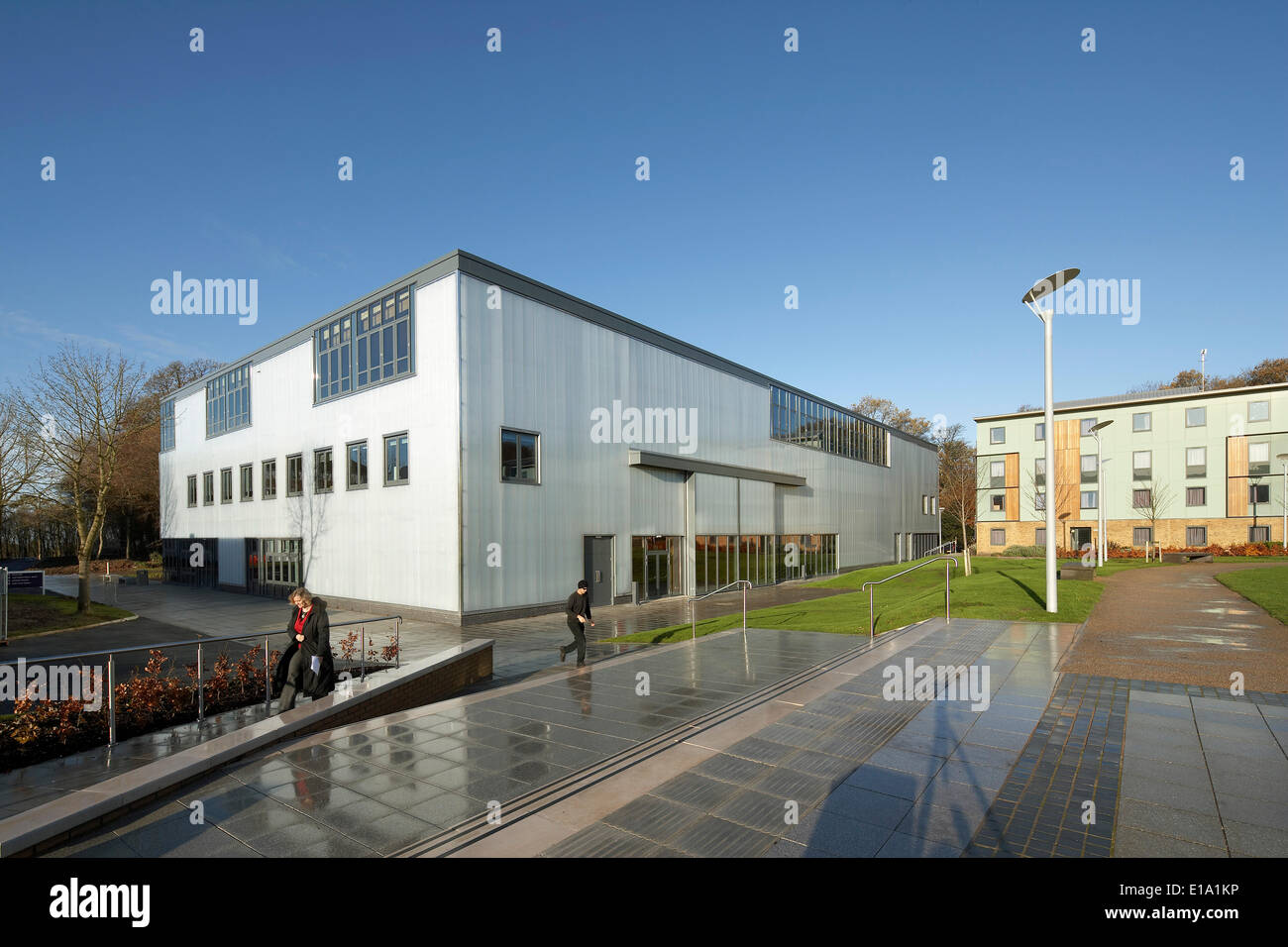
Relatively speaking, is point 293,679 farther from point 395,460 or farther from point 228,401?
point 228,401

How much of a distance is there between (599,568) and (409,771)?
18.0m

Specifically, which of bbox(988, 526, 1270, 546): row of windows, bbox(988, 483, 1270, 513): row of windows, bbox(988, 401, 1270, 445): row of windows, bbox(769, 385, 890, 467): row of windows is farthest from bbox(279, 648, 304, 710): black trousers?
bbox(988, 483, 1270, 513): row of windows

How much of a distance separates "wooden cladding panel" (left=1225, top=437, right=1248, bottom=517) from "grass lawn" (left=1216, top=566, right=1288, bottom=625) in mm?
30018

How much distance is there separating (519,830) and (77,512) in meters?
25.3

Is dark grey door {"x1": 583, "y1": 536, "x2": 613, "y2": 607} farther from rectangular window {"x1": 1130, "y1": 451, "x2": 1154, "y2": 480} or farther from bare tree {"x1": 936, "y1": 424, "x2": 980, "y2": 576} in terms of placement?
rectangular window {"x1": 1130, "y1": 451, "x2": 1154, "y2": 480}

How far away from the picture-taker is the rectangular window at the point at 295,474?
26.9 metres

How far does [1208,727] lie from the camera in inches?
279

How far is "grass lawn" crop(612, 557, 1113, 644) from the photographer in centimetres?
1554

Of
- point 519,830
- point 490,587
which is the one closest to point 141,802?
point 519,830

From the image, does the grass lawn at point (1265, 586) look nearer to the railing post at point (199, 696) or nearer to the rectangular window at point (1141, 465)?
the railing post at point (199, 696)

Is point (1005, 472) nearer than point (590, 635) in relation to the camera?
No

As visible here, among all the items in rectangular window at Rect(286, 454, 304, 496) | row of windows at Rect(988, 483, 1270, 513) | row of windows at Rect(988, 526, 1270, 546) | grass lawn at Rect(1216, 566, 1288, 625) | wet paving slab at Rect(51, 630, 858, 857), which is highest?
rectangular window at Rect(286, 454, 304, 496)

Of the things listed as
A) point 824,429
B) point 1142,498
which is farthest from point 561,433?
point 1142,498
